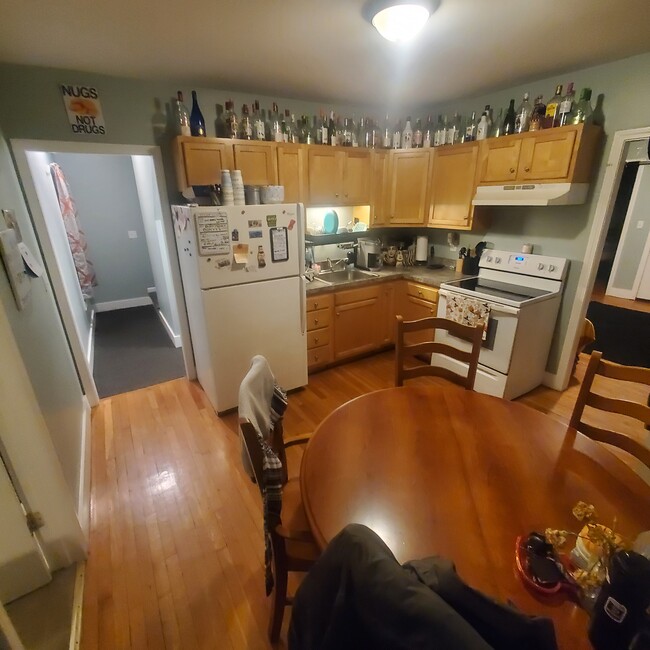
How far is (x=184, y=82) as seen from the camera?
2479 mm

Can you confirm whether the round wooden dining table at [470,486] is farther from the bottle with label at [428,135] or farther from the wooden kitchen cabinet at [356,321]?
the bottle with label at [428,135]

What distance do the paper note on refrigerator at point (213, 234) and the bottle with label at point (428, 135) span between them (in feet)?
7.10

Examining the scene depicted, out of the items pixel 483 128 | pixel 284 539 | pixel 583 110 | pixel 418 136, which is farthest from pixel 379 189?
pixel 284 539

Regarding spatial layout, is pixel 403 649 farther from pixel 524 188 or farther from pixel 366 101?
pixel 366 101

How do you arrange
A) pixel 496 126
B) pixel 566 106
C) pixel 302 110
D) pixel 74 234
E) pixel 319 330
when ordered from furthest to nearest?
1. pixel 74 234
2. pixel 319 330
3. pixel 302 110
4. pixel 496 126
5. pixel 566 106

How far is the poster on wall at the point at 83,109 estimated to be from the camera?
2234 millimetres

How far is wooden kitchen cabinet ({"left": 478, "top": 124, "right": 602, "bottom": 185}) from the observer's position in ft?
7.69

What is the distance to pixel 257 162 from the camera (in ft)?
8.89

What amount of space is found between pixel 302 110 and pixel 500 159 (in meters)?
1.74

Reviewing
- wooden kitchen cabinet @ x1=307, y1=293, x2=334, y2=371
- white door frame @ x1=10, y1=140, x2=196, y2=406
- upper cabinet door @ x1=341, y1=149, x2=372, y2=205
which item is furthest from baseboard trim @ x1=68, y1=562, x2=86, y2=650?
upper cabinet door @ x1=341, y1=149, x2=372, y2=205

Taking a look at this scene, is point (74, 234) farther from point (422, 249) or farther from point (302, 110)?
point (422, 249)

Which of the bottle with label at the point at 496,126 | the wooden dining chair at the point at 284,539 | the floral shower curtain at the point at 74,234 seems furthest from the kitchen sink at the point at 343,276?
the floral shower curtain at the point at 74,234

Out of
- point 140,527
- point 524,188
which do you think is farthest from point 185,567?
point 524,188

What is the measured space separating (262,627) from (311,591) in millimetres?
1090
